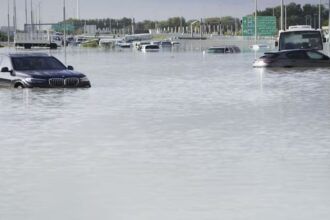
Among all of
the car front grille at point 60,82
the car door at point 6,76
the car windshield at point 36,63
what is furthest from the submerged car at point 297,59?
the car door at point 6,76

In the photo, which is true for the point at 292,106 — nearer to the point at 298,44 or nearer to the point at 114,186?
the point at 114,186

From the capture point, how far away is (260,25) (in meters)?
143

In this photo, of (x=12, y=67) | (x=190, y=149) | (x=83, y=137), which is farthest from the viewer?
(x=12, y=67)

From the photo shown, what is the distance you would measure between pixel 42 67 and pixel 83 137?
50.2ft

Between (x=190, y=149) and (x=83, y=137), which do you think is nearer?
(x=190, y=149)

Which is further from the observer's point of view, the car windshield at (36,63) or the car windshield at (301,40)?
the car windshield at (301,40)

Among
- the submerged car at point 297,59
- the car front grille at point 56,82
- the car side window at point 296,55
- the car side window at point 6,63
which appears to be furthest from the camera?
the car side window at point 296,55

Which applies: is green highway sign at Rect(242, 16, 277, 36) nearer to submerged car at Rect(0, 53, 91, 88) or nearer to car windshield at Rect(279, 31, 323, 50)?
car windshield at Rect(279, 31, 323, 50)

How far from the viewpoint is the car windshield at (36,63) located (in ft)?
96.9

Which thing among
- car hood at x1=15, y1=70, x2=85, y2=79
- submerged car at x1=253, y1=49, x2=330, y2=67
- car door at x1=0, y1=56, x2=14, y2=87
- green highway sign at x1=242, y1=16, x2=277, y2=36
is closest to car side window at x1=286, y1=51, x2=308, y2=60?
submerged car at x1=253, y1=49, x2=330, y2=67

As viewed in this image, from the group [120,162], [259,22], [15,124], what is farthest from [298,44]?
[259,22]

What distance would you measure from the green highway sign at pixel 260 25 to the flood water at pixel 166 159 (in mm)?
117526

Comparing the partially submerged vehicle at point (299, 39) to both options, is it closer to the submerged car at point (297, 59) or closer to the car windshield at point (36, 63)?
the submerged car at point (297, 59)

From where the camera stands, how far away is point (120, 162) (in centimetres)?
1192
